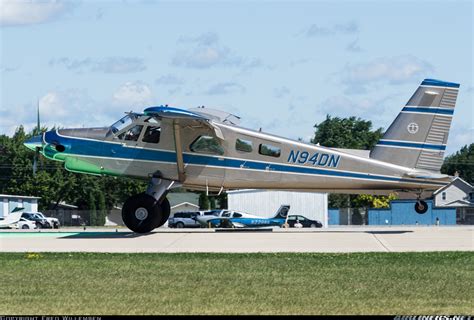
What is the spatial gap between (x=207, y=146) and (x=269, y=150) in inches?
61.0

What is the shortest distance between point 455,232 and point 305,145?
4.52 meters

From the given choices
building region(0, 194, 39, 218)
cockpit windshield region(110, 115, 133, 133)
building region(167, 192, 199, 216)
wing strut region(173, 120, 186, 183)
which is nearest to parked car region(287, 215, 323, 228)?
building region(0, 194, 39, 218)

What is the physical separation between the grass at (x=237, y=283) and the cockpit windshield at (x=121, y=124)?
530 centimetres

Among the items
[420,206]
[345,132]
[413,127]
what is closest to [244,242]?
[420,206]

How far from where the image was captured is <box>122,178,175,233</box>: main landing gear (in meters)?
23.7

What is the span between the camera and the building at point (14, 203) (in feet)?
231

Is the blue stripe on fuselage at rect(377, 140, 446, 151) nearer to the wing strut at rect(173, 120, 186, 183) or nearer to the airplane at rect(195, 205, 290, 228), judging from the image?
the wing strut at rect(173, 120, 186, 183)

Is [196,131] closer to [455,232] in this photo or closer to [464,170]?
[455,232]

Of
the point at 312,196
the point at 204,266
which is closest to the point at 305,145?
the point at 204,266

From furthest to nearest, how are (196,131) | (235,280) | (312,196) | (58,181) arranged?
(58,181) → (312,196) → (196,131) → (235,280)

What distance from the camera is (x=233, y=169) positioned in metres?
24.0

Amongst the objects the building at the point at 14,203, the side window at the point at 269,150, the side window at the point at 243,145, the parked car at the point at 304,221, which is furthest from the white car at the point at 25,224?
the side window at the point at 269,150

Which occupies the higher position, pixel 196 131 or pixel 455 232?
pixel 196 131

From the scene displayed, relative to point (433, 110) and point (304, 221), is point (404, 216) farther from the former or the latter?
point (433, 110)
